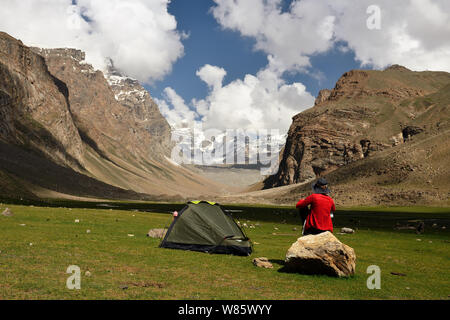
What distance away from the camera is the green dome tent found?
19.7 metres

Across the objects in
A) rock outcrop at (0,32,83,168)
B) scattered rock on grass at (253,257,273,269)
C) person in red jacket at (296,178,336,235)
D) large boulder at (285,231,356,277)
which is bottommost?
scattered rock on grass at (253,257,273,269)

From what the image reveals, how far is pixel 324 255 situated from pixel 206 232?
813 cm

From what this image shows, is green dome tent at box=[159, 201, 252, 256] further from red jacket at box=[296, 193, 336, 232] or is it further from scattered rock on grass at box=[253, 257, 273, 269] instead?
red jacket at box=[296, 193, 336, 232]

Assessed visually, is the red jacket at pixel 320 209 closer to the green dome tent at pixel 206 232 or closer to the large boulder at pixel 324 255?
the large boulder at pixel 324 255

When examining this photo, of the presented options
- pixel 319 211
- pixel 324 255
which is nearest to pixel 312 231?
pixel 319 211

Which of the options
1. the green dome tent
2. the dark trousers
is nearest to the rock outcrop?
the green dome tent

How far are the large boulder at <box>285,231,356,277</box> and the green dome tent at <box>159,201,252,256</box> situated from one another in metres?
5.65

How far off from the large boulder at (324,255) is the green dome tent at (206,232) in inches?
222

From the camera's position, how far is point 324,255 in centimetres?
1384

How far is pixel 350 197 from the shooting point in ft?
423

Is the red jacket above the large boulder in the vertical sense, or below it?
above

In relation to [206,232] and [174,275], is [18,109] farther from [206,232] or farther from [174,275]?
[174,275]

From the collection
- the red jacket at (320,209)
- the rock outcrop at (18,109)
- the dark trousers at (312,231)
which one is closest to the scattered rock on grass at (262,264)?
the dark trousers at (312,231)
